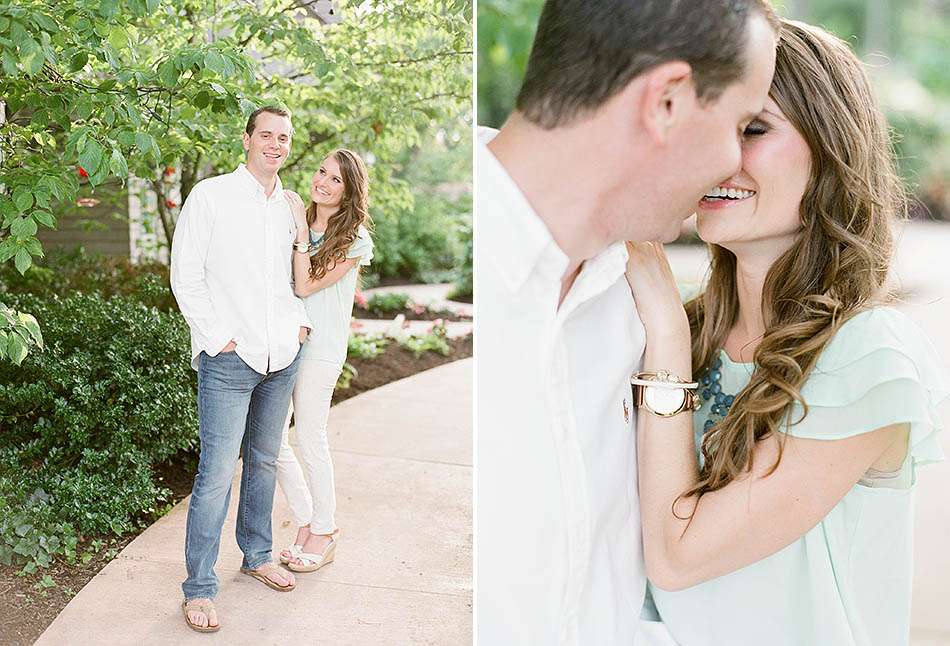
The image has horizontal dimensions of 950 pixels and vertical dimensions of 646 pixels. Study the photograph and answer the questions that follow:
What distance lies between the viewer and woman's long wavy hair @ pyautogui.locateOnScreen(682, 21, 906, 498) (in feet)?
3.78

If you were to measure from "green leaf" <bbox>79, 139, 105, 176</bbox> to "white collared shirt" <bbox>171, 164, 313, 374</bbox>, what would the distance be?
Answer: 0.68ft

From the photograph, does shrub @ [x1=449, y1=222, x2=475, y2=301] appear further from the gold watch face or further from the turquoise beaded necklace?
the gold watch face

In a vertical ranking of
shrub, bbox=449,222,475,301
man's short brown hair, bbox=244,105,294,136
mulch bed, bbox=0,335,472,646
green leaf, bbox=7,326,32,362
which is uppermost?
man's short brown hair, bbox=244,105,294,136

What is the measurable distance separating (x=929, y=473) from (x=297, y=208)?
2.69 meters

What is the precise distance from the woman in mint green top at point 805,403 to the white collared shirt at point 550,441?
0.04 m

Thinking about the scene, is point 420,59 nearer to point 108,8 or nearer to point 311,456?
point 108,8

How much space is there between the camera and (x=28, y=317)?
225cm

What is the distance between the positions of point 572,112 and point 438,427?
102 inches

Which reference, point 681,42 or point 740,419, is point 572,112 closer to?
point 681,42

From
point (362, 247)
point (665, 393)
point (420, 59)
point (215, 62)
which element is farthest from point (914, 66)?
point (665, 393)

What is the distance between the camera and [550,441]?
116 cm

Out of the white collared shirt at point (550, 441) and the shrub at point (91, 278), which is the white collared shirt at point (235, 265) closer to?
the white collared shirt at point (550, 441)

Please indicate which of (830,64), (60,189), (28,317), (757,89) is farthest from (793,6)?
(28,317)

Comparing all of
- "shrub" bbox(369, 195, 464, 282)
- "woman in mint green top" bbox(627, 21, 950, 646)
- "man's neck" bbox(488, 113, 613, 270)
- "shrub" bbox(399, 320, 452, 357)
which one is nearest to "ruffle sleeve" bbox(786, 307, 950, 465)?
"woman in mint green top" bbox(627, 21, 950, 646)
